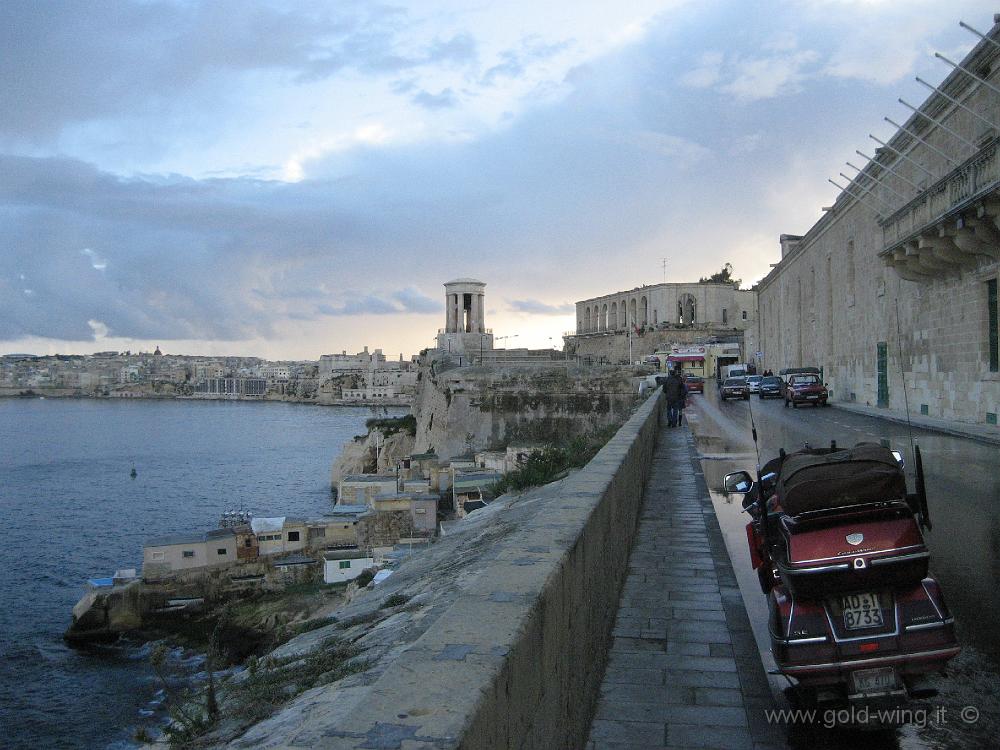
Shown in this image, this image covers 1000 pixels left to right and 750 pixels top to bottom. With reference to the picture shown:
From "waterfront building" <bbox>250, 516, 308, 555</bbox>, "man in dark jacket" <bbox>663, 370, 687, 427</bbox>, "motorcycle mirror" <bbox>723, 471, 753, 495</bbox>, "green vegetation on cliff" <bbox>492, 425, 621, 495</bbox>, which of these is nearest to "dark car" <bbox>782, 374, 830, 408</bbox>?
"man in dark jacket" <bbox>663, 370, 687, 427</bbox>

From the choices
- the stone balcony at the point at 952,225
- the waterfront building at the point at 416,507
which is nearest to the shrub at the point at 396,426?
the waterfront building at the point at 416,507

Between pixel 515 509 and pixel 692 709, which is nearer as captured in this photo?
pixel 692 709

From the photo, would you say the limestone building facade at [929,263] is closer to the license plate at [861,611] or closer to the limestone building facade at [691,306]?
the license plate at [861,611]

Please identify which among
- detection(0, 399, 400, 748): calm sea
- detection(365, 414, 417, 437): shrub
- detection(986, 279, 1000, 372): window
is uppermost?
detection(986, 279, 1000, 372): window

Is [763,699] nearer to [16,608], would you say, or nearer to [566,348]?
[16,608]

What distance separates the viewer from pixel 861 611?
3.57 m

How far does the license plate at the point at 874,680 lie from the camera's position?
3.47m

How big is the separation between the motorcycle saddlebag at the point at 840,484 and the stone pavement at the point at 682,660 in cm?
105

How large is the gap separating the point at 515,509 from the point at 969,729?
6637 mm

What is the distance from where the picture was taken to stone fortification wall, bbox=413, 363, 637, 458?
38.2m

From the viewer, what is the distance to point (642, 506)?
9180mm

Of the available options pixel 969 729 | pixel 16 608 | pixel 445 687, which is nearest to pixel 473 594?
pixel 445 687

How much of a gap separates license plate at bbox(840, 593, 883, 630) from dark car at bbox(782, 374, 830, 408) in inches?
1086

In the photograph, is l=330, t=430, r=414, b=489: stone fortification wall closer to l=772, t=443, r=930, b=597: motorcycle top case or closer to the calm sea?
the calm sea
